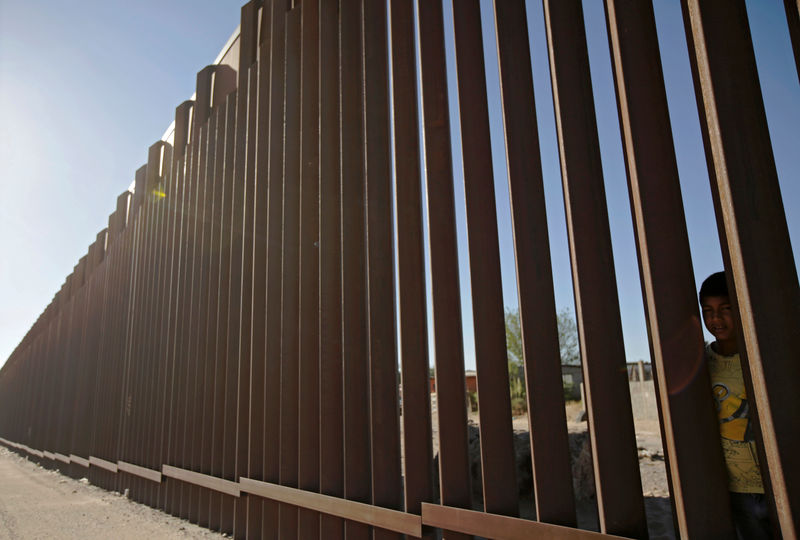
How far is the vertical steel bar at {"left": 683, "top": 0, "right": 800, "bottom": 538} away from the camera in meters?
1.69

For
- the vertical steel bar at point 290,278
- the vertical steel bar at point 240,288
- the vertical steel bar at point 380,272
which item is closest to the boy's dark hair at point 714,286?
the vertical steel bar at point 380,272

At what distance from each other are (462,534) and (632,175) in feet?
6.23

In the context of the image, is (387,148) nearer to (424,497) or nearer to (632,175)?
(632,175)

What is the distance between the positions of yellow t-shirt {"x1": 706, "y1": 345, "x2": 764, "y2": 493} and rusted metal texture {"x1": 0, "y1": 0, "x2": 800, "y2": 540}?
126 mm

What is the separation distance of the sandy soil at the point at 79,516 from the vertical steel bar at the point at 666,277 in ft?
15.1

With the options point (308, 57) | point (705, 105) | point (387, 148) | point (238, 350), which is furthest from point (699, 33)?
point (238, 350)

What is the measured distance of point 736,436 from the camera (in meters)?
1.95

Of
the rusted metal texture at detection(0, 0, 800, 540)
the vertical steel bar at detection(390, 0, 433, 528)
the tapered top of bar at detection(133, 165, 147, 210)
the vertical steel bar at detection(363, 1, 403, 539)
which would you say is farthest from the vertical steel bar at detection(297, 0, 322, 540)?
the tapered top of bar at detection(133, 165, 147, 210)

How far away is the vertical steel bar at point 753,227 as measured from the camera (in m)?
1.69

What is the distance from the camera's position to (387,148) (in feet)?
11.9

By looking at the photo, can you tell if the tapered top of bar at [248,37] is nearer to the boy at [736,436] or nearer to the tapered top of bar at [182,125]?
the tapered top of bar at [182,125]

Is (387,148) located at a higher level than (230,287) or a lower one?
higher

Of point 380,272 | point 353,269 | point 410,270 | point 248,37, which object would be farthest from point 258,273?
point 248,37

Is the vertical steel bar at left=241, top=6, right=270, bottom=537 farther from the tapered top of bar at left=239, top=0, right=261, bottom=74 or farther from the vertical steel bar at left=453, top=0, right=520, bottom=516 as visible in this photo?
the vertical steel bar at left=453, top=0, right=520, bottom=516
